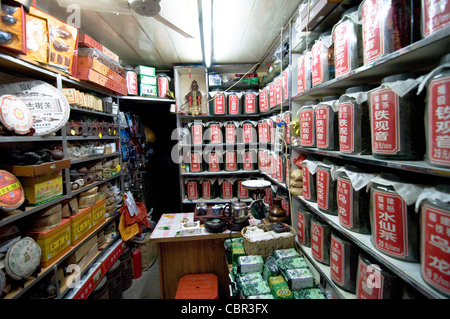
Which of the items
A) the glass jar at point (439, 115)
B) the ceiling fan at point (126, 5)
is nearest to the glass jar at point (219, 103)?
the ceiling fan at point (126, 5)

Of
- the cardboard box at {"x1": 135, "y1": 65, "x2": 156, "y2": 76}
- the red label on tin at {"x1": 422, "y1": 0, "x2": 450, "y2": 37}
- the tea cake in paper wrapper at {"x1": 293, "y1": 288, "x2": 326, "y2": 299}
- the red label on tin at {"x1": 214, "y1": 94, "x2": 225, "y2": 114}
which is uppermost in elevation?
the cardboard box at {"x1": 135, "y1": 65, "x2": 156, "y2": 76}

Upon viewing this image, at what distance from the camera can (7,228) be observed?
1376 mm

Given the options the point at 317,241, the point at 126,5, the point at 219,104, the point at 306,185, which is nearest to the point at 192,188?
the point at 219,104

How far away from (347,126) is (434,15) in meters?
0.51

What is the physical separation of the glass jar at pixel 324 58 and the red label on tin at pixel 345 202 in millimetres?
686

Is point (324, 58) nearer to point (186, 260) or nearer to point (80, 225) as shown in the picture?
point (186, 260)

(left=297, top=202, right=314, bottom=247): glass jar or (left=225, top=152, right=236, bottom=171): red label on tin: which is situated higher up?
(left=225, top=152, right=236, bottom=171): red label on tin

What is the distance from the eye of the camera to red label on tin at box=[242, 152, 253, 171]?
3.14 meters

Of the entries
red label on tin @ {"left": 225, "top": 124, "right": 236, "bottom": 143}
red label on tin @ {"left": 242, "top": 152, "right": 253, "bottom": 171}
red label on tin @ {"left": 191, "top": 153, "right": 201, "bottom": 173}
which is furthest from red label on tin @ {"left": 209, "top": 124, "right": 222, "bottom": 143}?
red label on tin @ {"left": 242, "top": 152, "right": 253, "bottom": 171}

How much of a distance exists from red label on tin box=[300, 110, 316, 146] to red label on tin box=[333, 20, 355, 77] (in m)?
0.33

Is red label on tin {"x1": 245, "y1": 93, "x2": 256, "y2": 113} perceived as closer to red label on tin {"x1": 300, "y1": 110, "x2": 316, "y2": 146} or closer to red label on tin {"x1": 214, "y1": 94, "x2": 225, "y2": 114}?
red label on tin {"x1": 214, "y1": 94, "x2": 225, "y2": 114}

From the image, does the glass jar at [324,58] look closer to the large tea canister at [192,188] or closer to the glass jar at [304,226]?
the glass jar at [304,226]
